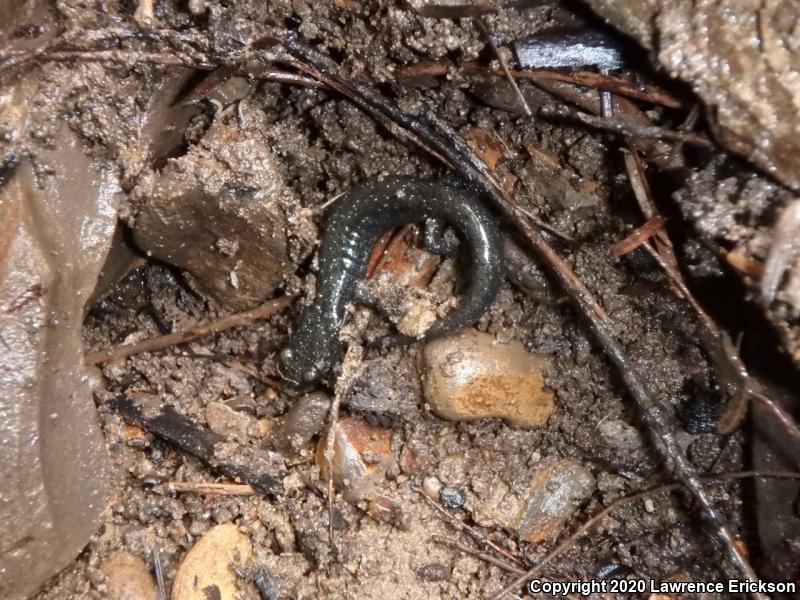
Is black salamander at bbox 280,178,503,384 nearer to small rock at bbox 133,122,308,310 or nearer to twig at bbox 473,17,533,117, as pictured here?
small rock at bbox 133,122,308,310

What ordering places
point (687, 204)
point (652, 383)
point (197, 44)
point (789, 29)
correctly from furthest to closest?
point (652, 383) → point (197, 44) → point (687, 204) → point (789, 29)

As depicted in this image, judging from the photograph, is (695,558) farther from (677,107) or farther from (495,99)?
(495,99)

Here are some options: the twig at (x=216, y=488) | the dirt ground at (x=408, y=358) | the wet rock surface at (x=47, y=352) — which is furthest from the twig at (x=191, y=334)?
the twig at (x=216, y=488)

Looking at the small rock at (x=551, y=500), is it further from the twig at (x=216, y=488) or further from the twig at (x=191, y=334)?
the twig at (x=191, y=334)

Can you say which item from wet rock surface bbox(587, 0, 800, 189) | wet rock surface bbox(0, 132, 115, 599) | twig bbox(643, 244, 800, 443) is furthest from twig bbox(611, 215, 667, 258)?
wet rock surface bbox(0, 132, 115, 599)

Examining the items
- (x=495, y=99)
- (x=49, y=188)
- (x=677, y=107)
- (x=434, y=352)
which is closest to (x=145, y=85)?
(x=49, y=188)

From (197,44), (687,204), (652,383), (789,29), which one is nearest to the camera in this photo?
(789,29)
